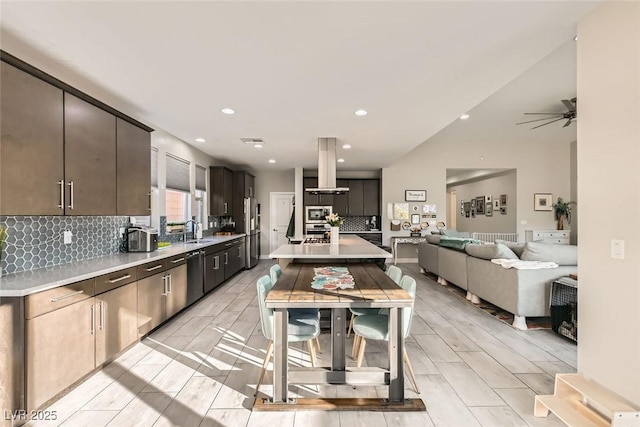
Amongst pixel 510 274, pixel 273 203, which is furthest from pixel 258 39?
pixel 273 203

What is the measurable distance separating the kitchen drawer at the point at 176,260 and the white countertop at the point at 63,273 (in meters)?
0.23

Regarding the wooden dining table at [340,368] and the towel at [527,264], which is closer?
the wooden dining table at [340,368]

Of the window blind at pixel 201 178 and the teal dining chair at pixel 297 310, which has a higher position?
the window blind at pixel 201 178

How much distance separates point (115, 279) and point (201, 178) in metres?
3.73

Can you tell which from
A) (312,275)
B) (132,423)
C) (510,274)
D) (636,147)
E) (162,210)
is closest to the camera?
(636,147)

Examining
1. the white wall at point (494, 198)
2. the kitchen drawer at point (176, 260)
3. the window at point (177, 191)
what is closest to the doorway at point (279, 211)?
the window at point (177, 191)

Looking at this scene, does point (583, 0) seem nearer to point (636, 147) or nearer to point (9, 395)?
point (636, 147)

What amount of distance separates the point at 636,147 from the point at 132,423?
335cm

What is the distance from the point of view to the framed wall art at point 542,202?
316 inches

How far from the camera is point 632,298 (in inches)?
66.0

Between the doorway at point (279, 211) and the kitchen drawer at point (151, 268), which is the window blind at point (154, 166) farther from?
the doorway at point (279, 211)

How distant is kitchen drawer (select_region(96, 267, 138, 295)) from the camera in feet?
8.20

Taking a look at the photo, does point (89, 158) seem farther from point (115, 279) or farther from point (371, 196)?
point (371, 196)

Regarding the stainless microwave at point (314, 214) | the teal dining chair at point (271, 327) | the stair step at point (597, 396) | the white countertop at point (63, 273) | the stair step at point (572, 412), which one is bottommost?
the stair step at point (572, 412)
